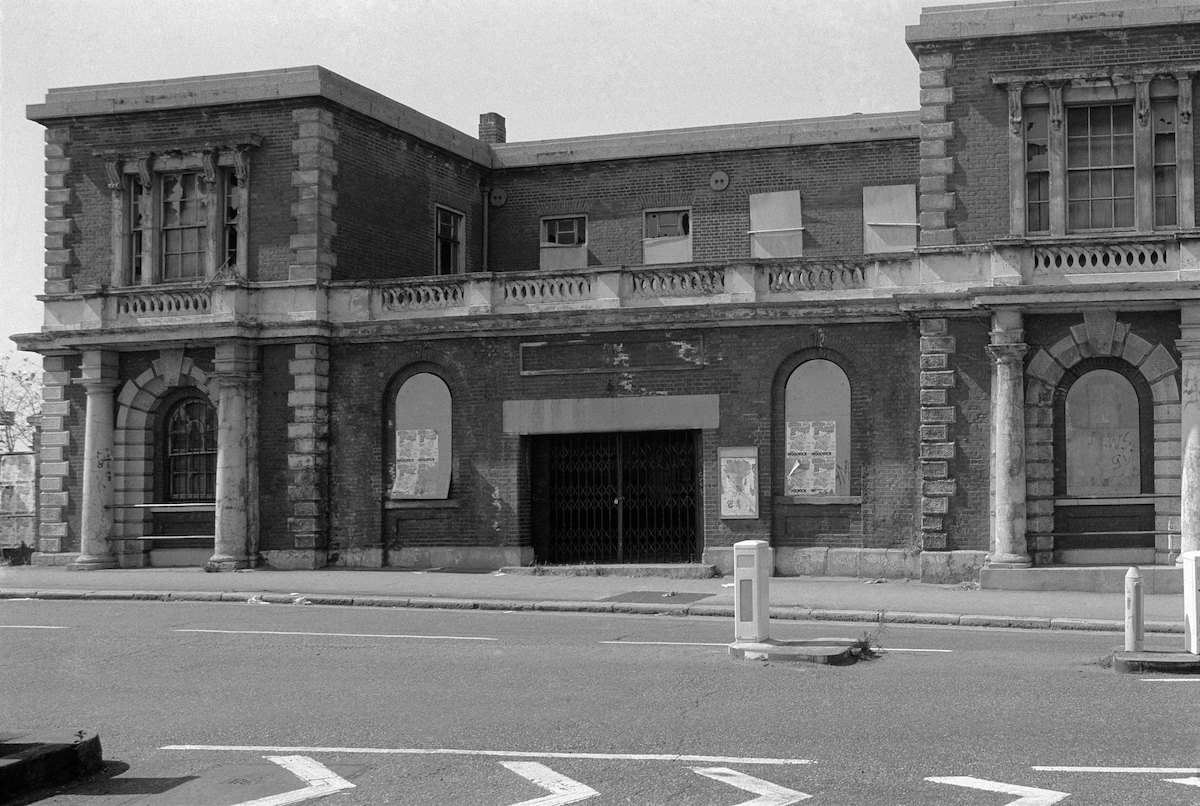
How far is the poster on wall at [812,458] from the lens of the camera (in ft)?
82.5

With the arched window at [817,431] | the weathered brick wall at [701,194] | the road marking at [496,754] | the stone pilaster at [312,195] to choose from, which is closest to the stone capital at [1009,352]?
the arched window at [817,431]

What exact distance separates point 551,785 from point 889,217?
22556 mm

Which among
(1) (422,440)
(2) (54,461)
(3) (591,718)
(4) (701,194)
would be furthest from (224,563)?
(3) (591,718)

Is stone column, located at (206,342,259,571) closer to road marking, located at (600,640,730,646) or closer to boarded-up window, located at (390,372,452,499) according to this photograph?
boarded-up window, located at (390,372,452,499)

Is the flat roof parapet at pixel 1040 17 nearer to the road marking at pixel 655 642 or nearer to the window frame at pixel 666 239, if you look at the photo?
the window frame at pixel 666 239

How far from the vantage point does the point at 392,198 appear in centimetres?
2959

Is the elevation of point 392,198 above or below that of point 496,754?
above

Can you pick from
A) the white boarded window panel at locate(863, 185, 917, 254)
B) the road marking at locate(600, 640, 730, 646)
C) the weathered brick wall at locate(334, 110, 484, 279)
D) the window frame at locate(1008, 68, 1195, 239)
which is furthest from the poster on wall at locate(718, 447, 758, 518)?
the road marking at locate(600, 640, 730, 646)

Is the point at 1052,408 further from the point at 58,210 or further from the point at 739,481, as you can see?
the point at 58,210

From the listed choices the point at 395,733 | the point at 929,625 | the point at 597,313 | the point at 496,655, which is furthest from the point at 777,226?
the point at 395,733

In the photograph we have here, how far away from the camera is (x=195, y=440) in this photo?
29.0 meters

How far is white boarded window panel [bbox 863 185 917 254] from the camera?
2921cm

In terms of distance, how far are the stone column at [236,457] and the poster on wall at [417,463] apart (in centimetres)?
281

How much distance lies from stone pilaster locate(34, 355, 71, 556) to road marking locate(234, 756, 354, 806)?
21.4m
